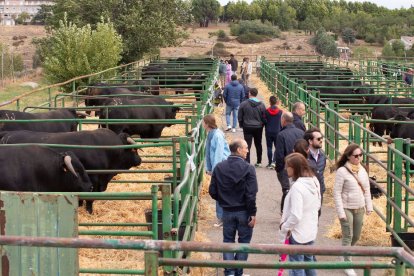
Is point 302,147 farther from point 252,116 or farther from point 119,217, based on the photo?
point 252,116

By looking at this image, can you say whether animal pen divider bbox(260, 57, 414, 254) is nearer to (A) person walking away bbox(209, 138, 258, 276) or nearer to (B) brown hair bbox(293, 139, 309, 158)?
(B) brown hair bbox(293, 139, 309, 158)

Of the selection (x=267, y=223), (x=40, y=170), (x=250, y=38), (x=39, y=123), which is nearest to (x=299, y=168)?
(x=40, y=170)

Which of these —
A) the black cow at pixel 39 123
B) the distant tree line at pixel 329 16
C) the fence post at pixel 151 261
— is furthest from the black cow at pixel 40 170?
the distant tree line at pixel 329 16

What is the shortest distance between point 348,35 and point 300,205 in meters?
88.7

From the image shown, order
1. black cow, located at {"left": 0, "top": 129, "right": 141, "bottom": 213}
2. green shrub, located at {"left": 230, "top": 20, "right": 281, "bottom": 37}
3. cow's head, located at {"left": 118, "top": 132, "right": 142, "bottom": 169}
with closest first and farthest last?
black cow, located at {"left": 0, "top": 129, "right": 141, "bottom": 213}, cow's head, located at {"left": 118, "top": 132, "right": 142, "bottom": 169}, green shrub, located at {"left": 230, "top": 20, "right": 281, "bottom": 37}

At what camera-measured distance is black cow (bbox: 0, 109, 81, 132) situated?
1295 cm

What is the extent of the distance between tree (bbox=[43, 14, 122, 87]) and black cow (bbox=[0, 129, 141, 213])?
19.3m

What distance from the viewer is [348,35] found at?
92938mm

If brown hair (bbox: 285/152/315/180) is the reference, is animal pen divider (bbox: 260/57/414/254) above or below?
below

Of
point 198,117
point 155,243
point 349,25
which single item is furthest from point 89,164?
point 349,25

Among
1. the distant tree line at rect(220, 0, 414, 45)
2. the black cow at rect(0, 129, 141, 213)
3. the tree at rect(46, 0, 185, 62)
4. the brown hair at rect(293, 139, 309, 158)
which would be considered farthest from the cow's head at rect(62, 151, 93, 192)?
the distant tree line at rect(220, 0, 414, 45)

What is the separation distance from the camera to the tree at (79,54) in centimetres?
3088

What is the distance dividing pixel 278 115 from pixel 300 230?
7.51m

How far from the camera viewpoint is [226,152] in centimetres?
1044
